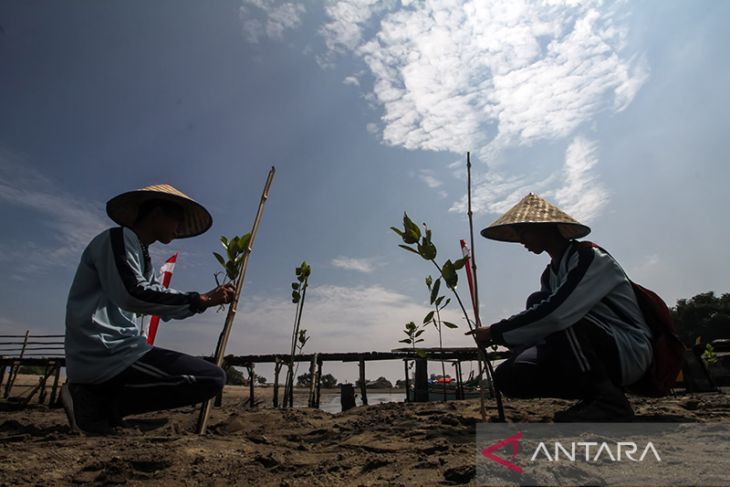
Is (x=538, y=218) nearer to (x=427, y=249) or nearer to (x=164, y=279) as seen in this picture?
(x=427, y=249)

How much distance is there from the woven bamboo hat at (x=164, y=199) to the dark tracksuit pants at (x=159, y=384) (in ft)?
3.42

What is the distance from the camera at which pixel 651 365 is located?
2484mm

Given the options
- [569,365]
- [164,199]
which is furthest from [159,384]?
[569,365]

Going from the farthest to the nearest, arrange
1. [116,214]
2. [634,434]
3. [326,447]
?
[116,214], [326,447], [634,434]

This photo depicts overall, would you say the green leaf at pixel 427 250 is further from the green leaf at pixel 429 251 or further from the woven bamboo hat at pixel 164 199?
the woven bamboo hat at pixel 164 199

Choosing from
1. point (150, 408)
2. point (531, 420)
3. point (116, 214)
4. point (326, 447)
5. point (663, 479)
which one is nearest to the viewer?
point (663, 479)

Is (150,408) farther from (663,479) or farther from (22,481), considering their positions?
(663,479)

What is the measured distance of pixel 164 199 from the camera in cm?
272


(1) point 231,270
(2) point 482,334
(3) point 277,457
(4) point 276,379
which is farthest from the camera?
(4) point 276,379

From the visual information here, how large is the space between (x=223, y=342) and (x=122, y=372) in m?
0.65

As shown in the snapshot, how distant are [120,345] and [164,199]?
103 cm

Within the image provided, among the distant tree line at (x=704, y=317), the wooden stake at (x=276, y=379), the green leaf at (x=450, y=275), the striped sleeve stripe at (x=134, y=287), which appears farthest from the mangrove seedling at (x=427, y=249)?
the distant tree line at (x=704, y=317)

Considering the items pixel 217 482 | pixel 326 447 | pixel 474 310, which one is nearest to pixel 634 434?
pixel 474 310

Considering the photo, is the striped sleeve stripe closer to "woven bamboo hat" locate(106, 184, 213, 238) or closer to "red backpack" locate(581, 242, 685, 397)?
"woven bamboo hat" locate(106, 184, 213, 238)
